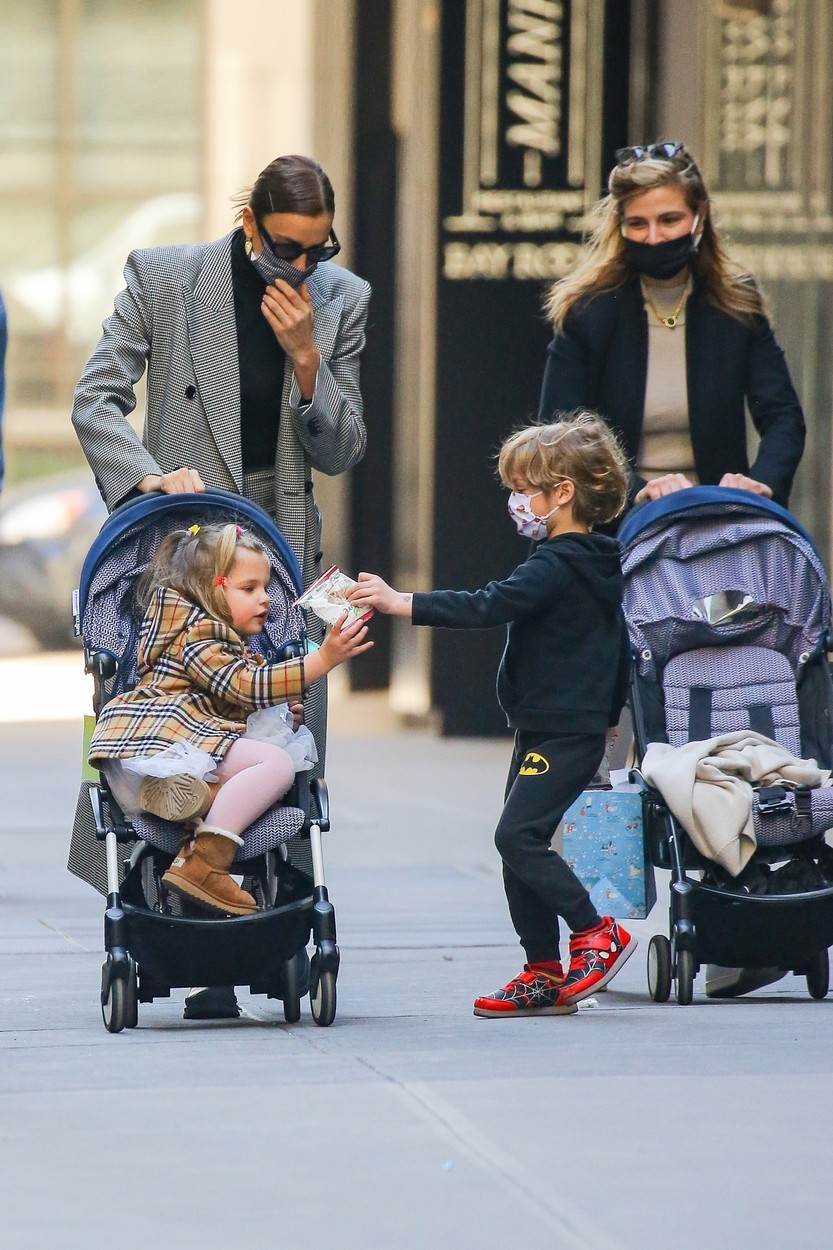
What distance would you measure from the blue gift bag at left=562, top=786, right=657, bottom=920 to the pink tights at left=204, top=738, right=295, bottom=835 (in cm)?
79

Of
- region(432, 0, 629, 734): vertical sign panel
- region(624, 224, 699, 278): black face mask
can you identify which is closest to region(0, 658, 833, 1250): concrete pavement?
region(624, 224, 699, 278): black face mask

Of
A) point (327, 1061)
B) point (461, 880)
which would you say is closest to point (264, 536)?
point (327, 1061)

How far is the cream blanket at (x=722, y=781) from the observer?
18.0 ft

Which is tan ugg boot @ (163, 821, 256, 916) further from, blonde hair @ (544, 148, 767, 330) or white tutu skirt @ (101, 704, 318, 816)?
blonde hair @ (544, 148, 767, 330)

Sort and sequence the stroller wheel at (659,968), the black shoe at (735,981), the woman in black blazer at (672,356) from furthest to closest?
1. the woman in black blazer at (672,356)
2. the black shoe at (735,981)
3. the stroller wheel at (659,968)

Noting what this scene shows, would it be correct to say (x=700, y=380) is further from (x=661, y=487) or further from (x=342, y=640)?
(x=342, y=640)

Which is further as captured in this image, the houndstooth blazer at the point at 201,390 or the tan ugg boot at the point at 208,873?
the houndstooth blazer at the point at 201,390

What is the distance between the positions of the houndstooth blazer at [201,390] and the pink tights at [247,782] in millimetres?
695

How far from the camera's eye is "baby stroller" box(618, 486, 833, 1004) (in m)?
5.74

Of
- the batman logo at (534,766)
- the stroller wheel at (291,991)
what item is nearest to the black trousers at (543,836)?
the batman logo at (534,766)

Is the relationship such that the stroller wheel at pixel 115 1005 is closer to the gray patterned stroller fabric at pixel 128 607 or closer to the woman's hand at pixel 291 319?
the gray patterned stroller fabric at pixel 128 607

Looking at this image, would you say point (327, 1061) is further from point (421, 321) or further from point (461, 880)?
point (421, 321)

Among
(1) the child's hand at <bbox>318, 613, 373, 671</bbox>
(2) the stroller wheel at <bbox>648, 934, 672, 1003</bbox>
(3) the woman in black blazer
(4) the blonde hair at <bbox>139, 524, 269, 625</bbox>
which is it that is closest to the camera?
(1) the child's hand at <bbox>318, 613, 373, 671</bbox>

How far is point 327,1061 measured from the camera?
4.92 meters
